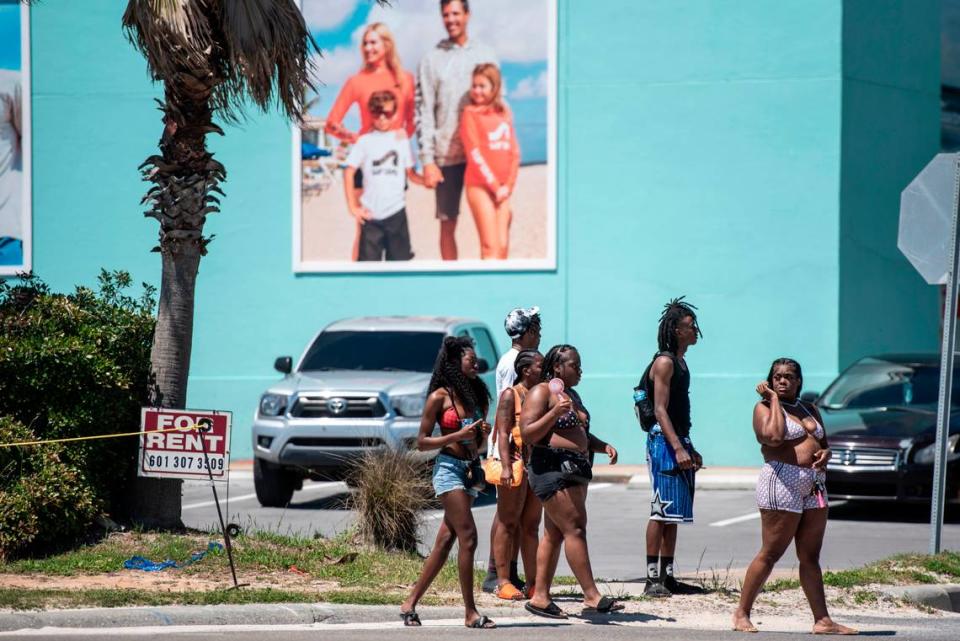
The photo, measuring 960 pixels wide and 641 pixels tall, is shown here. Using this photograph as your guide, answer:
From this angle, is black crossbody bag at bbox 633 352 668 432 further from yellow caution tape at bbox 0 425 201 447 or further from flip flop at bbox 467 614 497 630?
yellow caution tape at bbox 0 425 201 447

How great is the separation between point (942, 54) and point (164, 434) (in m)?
17.3

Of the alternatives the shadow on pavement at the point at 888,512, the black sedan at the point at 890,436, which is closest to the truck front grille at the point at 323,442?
the black sedan at the point at 890,436

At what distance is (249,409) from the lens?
66.8ft

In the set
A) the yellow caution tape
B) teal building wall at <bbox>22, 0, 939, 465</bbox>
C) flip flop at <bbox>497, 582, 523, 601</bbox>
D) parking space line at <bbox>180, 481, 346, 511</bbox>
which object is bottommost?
parking space line at <bbox>180, 481, 346, 511</bbox>

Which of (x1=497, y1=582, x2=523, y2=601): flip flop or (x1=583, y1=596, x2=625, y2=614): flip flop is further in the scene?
(x1=497, y1=582, x2=523, y2=601): flip flop

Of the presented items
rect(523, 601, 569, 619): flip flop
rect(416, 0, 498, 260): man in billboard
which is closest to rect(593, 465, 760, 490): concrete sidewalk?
rect(416, 0, 498, 260): man in billboard

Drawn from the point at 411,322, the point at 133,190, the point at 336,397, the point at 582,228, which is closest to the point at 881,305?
the point at 582,228

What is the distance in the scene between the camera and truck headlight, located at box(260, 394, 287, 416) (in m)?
14.9

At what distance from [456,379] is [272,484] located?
7.05 metres

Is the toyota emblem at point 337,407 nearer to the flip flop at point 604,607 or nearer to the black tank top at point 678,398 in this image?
the black tank top at point 678,398

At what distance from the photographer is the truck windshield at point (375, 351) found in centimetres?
1561

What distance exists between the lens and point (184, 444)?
9.51 m

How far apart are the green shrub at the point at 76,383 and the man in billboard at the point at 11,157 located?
10537 mm

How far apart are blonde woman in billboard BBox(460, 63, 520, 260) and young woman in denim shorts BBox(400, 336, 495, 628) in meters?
11.4
